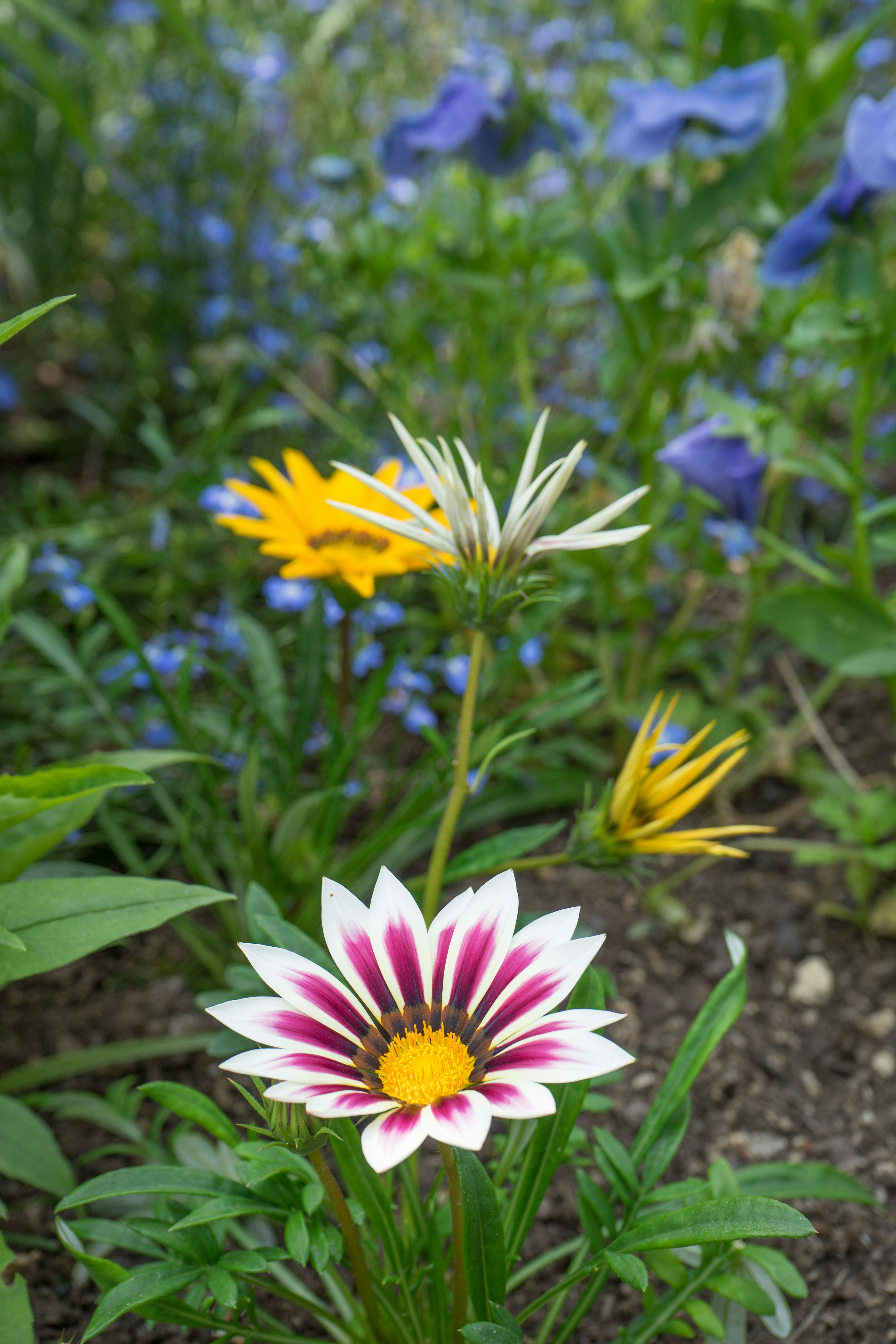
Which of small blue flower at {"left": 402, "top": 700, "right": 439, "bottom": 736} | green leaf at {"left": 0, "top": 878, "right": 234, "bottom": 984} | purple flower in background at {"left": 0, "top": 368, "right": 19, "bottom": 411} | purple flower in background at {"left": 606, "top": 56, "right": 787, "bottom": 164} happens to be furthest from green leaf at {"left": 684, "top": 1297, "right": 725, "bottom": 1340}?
purple flower in background at {"left": 0, "top": 368, "right": 19, "bottom": 411}

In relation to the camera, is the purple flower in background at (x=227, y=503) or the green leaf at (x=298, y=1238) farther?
the purple flower in background at (x=227, y=503)

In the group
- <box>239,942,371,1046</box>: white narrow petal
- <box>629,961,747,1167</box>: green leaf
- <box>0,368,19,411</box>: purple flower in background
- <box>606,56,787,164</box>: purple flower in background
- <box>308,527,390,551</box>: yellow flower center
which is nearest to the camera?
<box>239,942,371,1046</box>: white narrow petal

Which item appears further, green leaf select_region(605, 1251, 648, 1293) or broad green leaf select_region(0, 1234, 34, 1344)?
broad green leaf select_region(0, 1234, 34, 1344)

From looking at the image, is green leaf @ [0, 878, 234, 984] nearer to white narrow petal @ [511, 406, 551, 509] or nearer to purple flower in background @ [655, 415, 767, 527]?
white narrow petal @ [511, 406, 551, 509]

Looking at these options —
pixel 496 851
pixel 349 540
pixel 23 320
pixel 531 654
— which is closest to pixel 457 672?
pixel 531 654

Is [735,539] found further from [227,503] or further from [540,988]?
[540,988]

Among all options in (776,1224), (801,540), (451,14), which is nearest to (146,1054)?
(776,1224)

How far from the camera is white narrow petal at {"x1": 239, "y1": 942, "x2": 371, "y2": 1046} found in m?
0.63

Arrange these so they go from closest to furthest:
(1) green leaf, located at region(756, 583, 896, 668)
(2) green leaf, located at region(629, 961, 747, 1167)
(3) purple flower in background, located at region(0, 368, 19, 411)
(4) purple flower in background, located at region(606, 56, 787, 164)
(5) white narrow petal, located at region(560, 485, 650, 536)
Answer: (5) white narrow petal, located at region(560, 485, 650, 536), (2) green leaf, located at region(629, 961, 747, 1167), (1) green leaf, located at region(756, 583, 896, 668), (4) purple flower in background, located at region(606, 56, 787, 164), (3) purple flower in background, located at region(0, 368, 19, 411)

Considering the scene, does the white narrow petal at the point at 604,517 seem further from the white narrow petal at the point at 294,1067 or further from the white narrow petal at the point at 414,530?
the white narrow petal at the point at 294,1067

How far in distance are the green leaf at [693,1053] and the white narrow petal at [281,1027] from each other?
13.7 inches

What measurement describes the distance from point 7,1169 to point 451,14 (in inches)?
144

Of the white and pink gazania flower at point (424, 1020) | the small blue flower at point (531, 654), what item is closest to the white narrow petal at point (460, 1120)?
the white and pink gazania flower at point (424, 1020)

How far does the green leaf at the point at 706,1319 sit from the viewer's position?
81 centimetres
